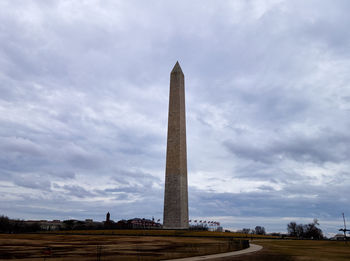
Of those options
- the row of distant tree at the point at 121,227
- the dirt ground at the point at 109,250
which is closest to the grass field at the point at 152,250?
the dirt ground at the point at 109,250

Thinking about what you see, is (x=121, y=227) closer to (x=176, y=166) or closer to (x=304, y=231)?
(x=176, y=166)

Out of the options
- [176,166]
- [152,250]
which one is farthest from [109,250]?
[176,166]

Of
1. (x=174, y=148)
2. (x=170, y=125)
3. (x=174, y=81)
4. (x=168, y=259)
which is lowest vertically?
(x=168, y=259)

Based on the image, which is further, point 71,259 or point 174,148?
point 174,148

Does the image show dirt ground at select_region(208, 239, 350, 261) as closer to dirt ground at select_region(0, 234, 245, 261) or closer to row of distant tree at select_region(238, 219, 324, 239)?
dirt ground at select_region(0, 234, 245, 261)

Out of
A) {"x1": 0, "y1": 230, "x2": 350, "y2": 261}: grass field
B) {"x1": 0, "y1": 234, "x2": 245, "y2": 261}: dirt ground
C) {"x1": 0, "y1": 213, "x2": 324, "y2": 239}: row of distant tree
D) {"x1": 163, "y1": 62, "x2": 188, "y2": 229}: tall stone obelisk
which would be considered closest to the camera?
{"x1": 0, "y1": 234, "x2": 245, "y2": 261}: dirt ground

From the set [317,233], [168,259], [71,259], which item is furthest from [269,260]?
[317,233]

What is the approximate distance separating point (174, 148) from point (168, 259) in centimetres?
3332

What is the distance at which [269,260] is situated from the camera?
20391mm

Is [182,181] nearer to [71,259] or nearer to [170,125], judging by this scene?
[170,125]

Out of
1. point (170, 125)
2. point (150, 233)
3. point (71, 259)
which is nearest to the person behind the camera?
point (71, 259)

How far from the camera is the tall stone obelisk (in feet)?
168

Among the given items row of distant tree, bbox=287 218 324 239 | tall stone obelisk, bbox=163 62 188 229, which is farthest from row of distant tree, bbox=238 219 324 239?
tall stone obelisk, bbox=163 62 188 229

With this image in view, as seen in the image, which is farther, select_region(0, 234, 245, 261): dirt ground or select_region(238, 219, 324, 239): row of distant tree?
select_region(238, 219, 324, 239): row of distant tree
